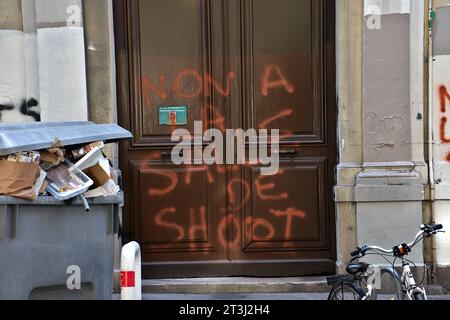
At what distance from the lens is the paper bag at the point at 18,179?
3508 mm

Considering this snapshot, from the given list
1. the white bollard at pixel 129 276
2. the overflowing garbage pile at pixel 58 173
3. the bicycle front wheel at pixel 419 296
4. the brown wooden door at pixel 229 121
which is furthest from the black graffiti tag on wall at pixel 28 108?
the bicycle front wheel at pixel 419 296

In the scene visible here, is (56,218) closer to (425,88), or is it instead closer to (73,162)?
(73,162)

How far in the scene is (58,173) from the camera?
3.75 meters

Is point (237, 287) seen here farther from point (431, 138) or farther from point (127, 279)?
point (127, 279)

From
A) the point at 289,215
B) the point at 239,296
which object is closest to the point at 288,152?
the point at 289,215

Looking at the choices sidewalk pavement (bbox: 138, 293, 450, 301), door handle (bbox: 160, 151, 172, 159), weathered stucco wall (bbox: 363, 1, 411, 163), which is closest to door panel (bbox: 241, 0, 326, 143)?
weathered stucco wall (bbox: 363, 1, 411, 163)

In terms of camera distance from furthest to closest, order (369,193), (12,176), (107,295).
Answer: (369,193), (107,295), (12,176)

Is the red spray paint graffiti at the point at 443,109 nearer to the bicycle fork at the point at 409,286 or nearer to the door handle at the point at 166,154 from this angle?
the bicycle fork at the point at 409,286

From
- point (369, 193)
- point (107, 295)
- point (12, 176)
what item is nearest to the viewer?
point (12, 176)

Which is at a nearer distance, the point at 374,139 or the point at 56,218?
the point at 56,218

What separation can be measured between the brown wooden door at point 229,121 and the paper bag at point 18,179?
2.65 m

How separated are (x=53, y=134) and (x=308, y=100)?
314 cm

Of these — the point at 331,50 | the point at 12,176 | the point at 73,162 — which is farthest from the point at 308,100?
the point at 12,176
